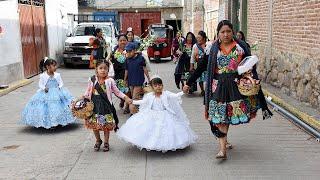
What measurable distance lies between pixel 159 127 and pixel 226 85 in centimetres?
116

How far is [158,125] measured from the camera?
624 cm

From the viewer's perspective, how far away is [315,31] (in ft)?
28.5

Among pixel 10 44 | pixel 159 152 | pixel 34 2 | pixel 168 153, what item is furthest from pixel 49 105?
pixel 34 2

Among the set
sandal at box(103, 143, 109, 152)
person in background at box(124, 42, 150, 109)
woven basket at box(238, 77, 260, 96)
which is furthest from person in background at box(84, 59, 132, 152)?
person in background at box(124, 42, 150, 109)

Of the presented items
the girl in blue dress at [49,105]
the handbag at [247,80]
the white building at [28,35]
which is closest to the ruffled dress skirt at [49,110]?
the girl in blue dress at [49,105]

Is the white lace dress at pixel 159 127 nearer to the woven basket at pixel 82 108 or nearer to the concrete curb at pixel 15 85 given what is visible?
the woven basket at pixel 82 108

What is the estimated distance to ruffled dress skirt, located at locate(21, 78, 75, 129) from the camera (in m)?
7.77

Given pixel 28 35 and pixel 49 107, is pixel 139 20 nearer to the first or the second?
pixel 28 35

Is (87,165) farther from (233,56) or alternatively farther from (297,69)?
(297,69)

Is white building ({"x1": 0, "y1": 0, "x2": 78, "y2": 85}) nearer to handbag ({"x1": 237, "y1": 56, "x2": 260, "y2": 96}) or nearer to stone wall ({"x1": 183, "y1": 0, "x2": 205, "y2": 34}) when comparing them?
handbag ({"x1": 237, "y1": 56, "x2": 260, "y2": 96})

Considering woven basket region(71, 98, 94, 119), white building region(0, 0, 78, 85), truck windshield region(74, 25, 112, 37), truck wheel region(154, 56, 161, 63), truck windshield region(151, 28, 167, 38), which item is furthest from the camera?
truck windshield region(151, 28, 167, 38)

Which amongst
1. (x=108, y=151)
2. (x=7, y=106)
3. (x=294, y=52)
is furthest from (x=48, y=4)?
(x=108, y=151)

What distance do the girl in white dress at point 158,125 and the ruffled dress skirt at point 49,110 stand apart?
5.78ft

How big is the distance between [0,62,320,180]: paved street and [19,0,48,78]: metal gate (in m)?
8.11
